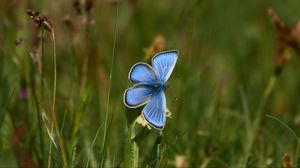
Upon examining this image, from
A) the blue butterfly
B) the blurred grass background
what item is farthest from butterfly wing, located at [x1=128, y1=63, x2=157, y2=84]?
the blurred grass background

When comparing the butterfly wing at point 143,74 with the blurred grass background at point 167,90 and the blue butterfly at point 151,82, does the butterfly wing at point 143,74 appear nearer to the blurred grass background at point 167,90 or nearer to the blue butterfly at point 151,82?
Answer: the blue butterfly at point 151,82

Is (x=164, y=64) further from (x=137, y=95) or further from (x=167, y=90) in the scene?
(x=167, y=90)

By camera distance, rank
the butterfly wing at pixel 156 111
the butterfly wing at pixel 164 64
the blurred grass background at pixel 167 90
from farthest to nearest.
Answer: the blurred grass background at pixel 167 90, the butterfly wing at pixel 164 64, the butterfly wing at pixel 156 111

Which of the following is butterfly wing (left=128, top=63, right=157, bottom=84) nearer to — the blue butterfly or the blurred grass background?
the blue butterfly

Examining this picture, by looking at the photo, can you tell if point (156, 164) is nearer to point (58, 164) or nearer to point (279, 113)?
point (58, 164)

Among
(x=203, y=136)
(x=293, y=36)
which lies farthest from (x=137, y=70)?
(x=293, y=36)

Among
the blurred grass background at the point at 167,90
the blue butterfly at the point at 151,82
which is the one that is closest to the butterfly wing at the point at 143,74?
the blue butterfly at the point at 151,82

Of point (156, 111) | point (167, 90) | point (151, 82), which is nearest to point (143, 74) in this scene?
point (151, 82)
